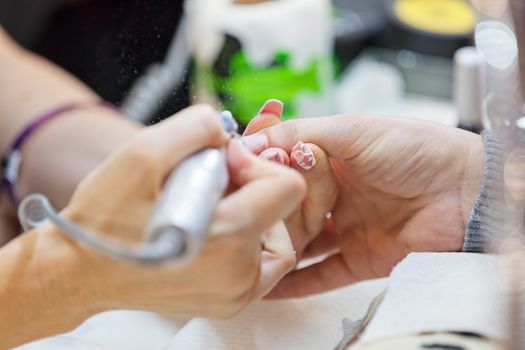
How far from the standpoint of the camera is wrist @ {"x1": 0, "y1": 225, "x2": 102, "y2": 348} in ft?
1.33

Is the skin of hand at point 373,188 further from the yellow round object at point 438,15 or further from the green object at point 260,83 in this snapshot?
the yellow round object at point 438,15

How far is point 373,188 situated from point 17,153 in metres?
0.44

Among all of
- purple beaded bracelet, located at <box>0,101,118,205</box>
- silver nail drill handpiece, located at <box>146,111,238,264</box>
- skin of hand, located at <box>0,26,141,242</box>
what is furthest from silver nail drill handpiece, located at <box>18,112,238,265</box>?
purple beaded bracelet, located at <box>0,101,118,205</box>

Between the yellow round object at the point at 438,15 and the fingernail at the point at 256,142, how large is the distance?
58cm

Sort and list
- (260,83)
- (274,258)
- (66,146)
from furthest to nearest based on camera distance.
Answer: (66,146) → (260,83) → (274,258)

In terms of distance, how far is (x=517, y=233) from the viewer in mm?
412

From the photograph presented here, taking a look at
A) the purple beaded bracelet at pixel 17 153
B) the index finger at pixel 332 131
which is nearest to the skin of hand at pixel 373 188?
the index finger at pixel 332 131

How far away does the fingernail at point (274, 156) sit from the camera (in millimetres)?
456

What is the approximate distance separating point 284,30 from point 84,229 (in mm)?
496

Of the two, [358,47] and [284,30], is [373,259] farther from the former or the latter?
[358,47]

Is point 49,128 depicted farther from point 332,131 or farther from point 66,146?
point 332,131

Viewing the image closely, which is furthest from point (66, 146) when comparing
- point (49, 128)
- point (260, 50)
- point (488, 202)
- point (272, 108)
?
point (488, 202)

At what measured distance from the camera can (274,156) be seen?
46cm

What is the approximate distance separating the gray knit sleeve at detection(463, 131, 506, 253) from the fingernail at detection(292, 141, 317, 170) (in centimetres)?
11
